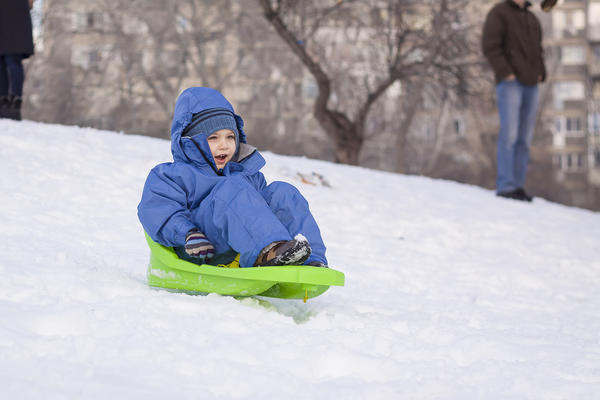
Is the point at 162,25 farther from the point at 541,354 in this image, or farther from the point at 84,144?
the point at 541,354

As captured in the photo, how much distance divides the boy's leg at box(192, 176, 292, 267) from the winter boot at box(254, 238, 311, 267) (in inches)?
0.9

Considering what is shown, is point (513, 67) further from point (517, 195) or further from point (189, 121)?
point (189, 121)

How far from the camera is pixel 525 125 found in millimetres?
7668

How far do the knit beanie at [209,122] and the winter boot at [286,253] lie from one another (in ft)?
2.17

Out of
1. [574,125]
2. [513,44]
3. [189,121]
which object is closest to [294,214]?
[189,121]

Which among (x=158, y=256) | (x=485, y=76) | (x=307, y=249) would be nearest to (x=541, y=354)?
(x=307, y=249)

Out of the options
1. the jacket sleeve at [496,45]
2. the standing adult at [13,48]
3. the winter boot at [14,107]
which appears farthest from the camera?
the jacket sleeve at [496,45]

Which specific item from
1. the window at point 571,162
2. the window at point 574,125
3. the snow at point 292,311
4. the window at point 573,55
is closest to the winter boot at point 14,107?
the snow at point 292,311

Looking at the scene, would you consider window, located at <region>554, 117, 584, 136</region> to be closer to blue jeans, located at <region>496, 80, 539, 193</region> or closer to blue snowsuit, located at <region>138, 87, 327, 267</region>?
A: blue jeans, located at <region>496, 80, 539, 193</region>

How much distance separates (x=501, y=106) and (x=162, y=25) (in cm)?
2146

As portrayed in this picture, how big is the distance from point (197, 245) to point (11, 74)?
4.66 metres

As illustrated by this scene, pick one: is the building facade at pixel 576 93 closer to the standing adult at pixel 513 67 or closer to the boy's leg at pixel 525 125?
the boy's leg at pixel 525 125

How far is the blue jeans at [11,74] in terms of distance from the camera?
659 cm

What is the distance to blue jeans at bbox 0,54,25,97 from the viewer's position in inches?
259
